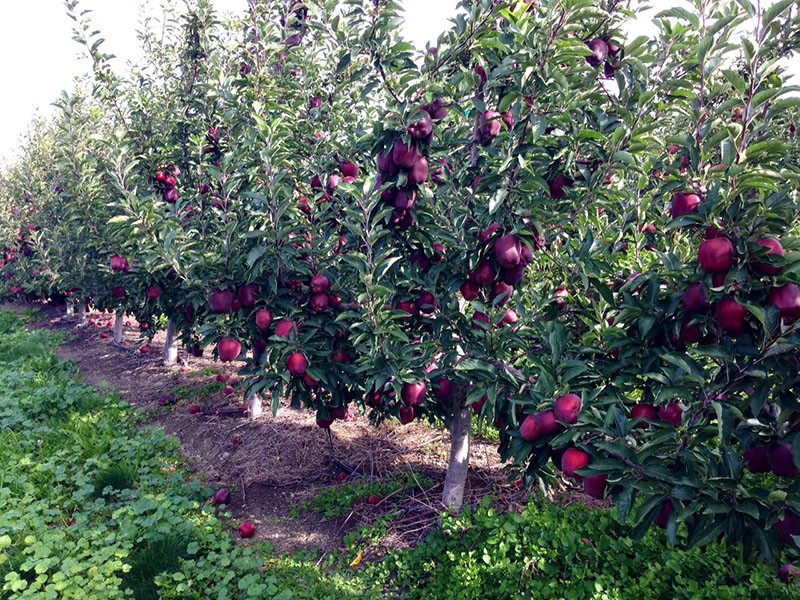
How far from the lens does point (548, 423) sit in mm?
2068

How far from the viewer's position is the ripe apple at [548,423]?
2.07m

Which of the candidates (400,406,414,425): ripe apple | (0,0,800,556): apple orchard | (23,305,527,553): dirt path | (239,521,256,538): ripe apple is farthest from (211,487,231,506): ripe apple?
(400,406,414,425): ripe apple

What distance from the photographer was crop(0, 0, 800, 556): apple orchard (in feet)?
5.74

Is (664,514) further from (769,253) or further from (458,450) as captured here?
(458,450)

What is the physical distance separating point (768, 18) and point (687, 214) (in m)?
0.64

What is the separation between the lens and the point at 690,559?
245cm

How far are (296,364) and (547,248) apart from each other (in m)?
1.57

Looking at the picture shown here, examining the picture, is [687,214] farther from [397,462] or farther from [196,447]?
[196,447]

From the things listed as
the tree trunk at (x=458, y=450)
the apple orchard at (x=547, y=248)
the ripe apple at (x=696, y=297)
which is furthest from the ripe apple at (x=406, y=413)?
the ripe apple at (x=696, y=297)

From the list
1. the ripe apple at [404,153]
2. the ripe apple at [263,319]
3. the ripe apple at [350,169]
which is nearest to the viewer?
the ripe apple at [404,153]

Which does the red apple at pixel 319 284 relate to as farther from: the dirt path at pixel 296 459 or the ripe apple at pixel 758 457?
the ripe apple at pixel 758 457

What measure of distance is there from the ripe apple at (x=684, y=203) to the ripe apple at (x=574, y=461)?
0.96 m

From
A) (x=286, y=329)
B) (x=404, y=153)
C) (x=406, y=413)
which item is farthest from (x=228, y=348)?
(x=404, y=153)

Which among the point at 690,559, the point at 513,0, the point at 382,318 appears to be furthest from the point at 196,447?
the point at 513,0
